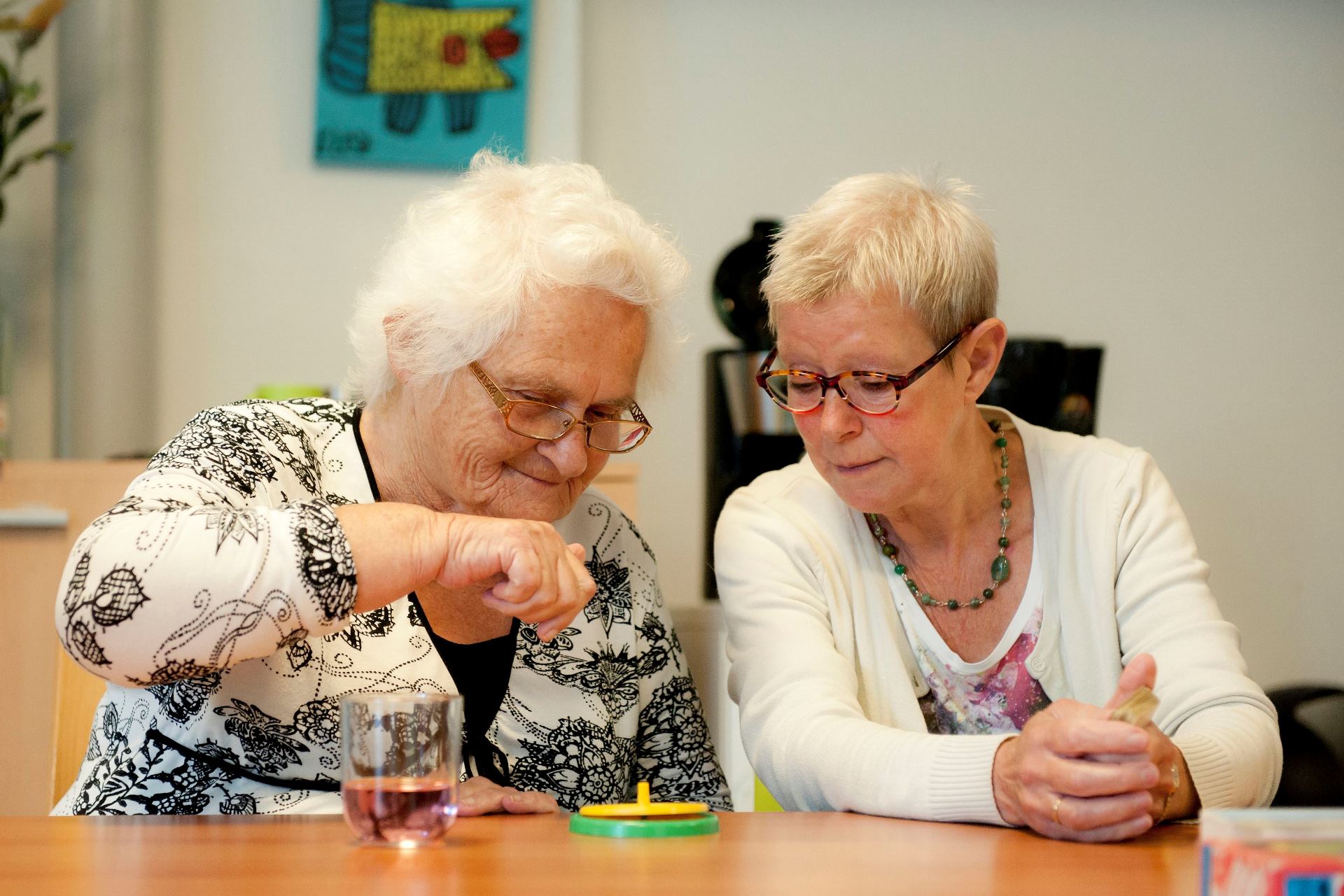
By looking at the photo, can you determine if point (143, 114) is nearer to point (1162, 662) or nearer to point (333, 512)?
point (333, 512)

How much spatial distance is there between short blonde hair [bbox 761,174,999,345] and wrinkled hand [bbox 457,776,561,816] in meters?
0.62

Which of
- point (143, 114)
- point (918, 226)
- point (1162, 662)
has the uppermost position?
point (143, 114)

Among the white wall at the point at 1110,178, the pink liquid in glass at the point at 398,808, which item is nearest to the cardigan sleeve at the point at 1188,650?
the pink liquid in glass at the point at 398,808

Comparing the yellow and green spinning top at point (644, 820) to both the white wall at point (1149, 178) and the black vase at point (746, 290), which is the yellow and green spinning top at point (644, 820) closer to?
the black vase at point (746, 290)

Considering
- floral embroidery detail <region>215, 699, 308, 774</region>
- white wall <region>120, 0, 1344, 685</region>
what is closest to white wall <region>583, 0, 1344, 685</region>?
white wall <region>120, 0, 1344, 685</region>

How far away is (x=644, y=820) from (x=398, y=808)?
21 centimetres

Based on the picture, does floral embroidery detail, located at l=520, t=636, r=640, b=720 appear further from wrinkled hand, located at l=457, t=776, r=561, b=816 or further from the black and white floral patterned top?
wrinkled hand, located at l=457, t=776, r=561, b=816

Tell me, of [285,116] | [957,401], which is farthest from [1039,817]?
[285,116]

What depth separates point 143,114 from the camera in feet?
9.95

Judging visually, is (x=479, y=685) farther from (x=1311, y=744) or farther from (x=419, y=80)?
(x=419, y=80)

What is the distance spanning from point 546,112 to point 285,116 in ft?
2.05

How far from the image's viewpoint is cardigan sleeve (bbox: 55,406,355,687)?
107cm

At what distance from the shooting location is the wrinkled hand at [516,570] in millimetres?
1119

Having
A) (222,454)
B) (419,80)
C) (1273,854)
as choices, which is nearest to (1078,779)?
(1273,854)
